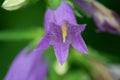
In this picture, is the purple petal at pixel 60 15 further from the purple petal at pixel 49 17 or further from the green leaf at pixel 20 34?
the green leaf at pixel 20 34

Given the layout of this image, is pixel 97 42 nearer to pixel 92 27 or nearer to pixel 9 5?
pixel 92 27

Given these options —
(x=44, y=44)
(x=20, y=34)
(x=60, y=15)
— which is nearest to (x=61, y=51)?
(x=44, y=44)

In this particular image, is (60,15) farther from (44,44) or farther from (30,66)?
(30,66)

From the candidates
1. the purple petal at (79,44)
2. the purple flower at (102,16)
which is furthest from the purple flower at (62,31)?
the purple flower at (102,16)

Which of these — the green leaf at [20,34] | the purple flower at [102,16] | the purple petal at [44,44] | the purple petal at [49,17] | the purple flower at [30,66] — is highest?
the purple petal at [49,17]

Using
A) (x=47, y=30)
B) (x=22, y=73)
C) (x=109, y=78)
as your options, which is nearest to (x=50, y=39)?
(x=47, y=30)

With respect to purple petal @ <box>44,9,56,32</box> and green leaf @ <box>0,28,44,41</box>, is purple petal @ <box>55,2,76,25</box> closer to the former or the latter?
purple petal @ <box>44,9,56,32</box>
